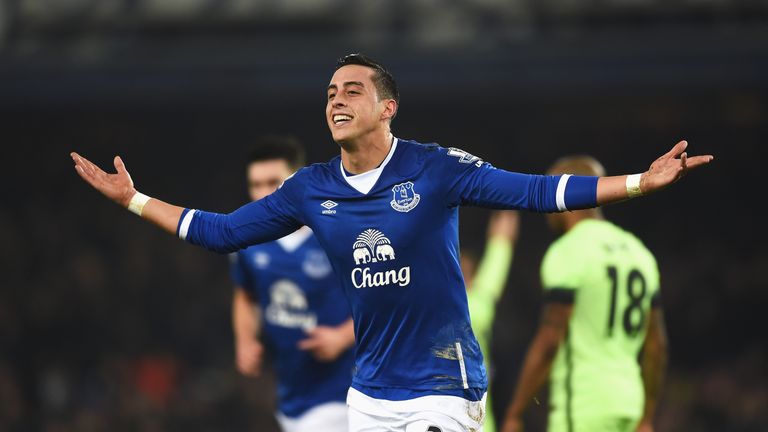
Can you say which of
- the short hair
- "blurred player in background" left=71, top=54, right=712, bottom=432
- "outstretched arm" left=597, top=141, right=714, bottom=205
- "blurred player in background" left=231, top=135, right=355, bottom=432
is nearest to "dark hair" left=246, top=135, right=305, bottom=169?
"blurred player in background" left=231, top=135, right=355, bottom=432

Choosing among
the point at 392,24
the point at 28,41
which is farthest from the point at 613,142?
the point at 28,41

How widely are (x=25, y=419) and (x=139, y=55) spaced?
13.2 ft

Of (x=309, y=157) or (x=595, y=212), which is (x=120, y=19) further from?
(x=595, y=212)

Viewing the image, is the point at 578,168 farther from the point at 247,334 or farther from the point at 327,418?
the point at 247,334

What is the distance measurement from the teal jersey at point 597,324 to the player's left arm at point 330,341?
A: 1.18m

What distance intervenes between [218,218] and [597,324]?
1.99m

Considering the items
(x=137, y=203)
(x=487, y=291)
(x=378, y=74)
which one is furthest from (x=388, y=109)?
(x=487, y=291)

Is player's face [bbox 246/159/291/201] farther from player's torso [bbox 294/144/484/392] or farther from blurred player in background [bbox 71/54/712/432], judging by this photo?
player's torso [bbox 294/144/484/392]

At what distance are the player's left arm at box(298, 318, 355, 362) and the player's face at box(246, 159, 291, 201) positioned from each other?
852mm

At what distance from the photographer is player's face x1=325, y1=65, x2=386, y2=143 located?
198 inches

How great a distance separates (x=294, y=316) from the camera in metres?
7.17

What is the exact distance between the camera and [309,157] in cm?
1606

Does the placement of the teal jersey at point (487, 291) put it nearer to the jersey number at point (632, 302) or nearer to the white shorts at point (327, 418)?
the white shorts at point (327, 418)

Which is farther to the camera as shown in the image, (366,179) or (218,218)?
(218,218)
